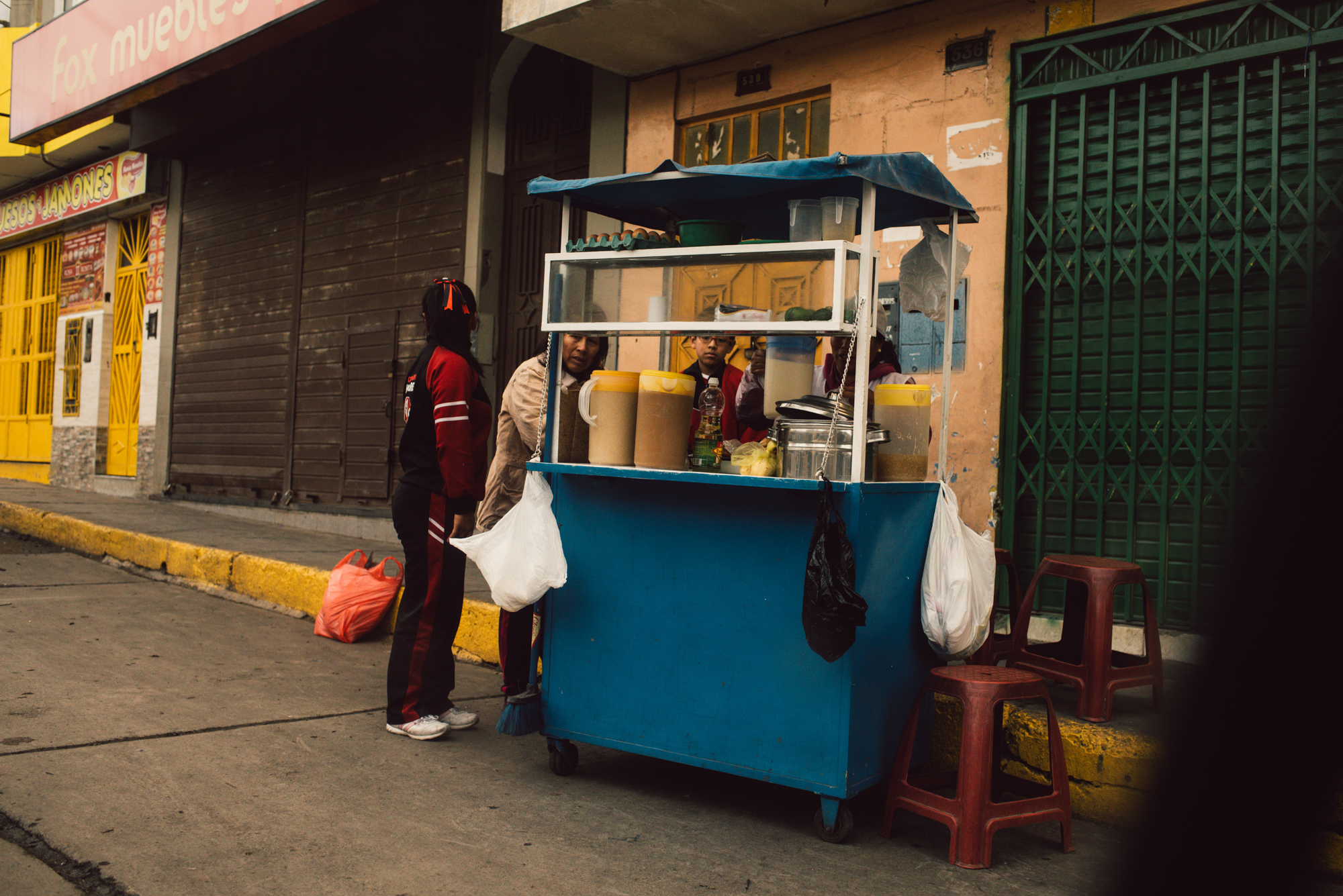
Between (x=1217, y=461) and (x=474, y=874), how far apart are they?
4160 millimetres

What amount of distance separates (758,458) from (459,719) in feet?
6.10

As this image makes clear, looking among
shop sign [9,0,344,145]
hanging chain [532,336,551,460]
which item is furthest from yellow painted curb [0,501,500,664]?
shop sign [9,0,344,145]

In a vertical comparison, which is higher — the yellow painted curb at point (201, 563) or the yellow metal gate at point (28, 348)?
the yellow metal gate at point (28, 348)

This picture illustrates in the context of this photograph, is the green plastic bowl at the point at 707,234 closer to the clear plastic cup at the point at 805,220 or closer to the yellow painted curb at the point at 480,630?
the clear plastic cup at the point at 805,220

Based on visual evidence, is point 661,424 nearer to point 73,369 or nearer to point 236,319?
point 236,319

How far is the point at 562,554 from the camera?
12.4 ft

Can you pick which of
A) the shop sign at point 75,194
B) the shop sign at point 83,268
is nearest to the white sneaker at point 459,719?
the shop sign at point 75,194

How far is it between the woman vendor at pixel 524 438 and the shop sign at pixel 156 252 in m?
10.8

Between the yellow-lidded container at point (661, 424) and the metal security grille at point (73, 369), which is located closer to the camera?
the yellow-lidded container at point (661, 424)

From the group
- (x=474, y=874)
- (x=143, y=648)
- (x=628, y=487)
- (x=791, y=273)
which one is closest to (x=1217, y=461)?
(x=791, y=273)

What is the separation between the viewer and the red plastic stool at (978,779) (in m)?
3.12

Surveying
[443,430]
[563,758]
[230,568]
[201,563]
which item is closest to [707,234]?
[443,430]

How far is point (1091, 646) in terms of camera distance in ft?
13.0

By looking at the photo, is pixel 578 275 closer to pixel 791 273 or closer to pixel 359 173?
pixel 791 273
